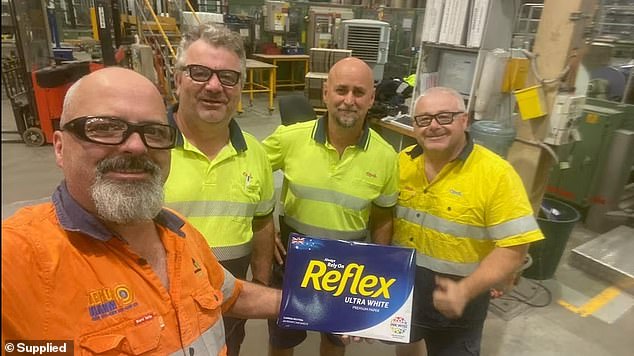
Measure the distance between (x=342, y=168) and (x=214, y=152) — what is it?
53cm

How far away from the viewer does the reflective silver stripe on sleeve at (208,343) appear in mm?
959

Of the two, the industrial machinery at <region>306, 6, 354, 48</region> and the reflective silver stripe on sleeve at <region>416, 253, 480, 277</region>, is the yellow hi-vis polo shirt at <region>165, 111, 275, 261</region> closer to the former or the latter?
the reflective silver stripe on sleeve at <region>416, 253, 480, 277</region>

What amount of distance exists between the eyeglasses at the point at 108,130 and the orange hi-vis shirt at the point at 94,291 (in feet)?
0.45

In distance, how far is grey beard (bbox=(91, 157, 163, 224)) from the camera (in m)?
0.87

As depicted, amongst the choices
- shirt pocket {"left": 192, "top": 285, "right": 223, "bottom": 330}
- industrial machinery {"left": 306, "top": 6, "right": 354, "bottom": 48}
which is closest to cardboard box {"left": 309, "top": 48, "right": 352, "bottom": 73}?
industrial machinery {"left": 306, "top": 6, "right": 354, "bottom": 48}

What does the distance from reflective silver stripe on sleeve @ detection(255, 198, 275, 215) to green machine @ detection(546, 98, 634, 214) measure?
3.18 metres

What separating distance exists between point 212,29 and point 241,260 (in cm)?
85

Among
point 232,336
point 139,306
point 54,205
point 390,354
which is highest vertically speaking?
point 54,205

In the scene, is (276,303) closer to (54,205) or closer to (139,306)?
(139,306)

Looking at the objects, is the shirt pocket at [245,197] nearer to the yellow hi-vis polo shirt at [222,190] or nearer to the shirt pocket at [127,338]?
the yellow hi-vis polo shirt at [222,190]

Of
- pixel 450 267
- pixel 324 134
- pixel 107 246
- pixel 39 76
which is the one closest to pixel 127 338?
pixel 107 246

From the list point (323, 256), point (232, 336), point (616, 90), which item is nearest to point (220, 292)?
point (323, 256)

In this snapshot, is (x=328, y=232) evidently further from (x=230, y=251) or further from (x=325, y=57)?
(x=325, y=57)

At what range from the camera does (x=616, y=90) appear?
14.0 ft
